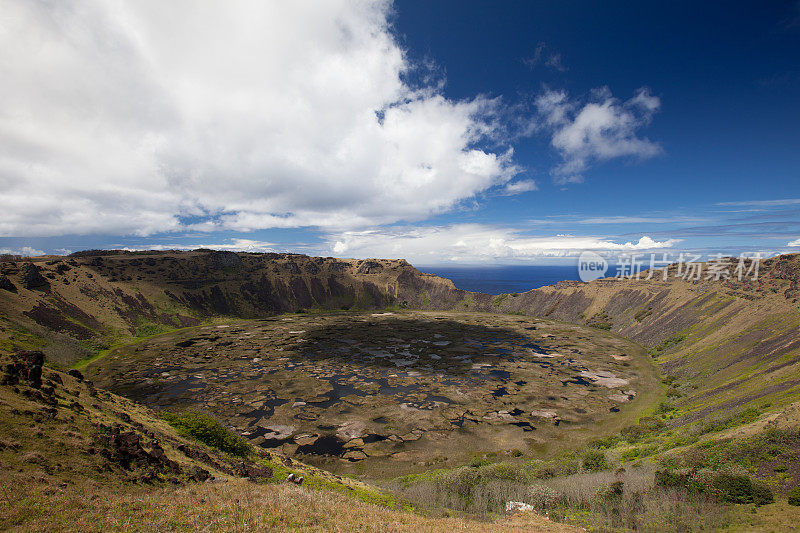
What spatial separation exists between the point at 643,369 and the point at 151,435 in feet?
286

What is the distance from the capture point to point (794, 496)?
55.0 ft

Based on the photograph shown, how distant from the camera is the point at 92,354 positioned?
7288 cm

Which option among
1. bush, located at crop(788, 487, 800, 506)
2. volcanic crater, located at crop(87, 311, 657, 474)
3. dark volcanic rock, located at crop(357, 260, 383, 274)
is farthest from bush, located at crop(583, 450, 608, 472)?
dark volcanic rock, located at crop(357, 260, 383, 274)

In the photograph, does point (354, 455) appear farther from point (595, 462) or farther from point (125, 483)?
point (595, 462)

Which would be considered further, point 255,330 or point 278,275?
point 278,275

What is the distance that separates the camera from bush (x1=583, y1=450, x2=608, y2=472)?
2880 centimetres

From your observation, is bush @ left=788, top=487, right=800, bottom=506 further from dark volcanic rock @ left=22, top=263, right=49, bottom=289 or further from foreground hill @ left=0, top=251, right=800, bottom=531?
dark volcanic rock @ left=22, top=263, right=49, bottom=289

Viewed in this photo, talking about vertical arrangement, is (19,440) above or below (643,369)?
above

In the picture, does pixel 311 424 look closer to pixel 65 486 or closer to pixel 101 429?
pixel 101 429

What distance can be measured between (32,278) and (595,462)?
139376mm

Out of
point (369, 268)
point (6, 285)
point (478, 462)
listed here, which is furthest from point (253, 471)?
point (369, 268)

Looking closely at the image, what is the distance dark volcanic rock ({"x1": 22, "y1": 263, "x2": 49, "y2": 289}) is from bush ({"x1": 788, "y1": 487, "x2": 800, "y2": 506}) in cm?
14387

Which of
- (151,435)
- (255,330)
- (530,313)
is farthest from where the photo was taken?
(530,313)

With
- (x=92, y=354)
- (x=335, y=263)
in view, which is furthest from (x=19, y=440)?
(x=335, y=263)
